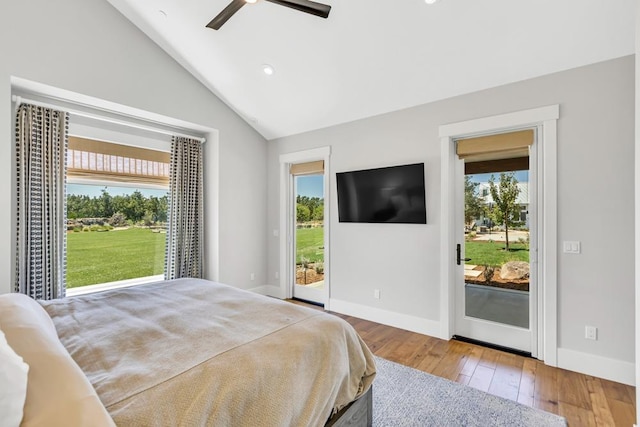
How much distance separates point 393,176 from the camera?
357 centimetres

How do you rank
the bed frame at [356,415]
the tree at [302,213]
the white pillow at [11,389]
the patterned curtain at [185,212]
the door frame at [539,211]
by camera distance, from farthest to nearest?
A: 1. the tree at [302,213]
2. the patterned curtain at [185,212]
3. the door frame at [539,211]
4. the bed frame at [356,415]
5. the white pillow at [11,389]

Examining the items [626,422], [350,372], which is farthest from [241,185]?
[626,422]

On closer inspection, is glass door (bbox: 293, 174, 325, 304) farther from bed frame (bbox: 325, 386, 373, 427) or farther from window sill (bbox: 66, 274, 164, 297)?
bed frame (bbox: 325, 386, 373, 427)

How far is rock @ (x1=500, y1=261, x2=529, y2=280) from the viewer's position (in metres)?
3.01

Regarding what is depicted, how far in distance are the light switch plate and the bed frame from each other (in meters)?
2.14

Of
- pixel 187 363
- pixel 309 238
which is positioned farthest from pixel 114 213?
pixel 187 363

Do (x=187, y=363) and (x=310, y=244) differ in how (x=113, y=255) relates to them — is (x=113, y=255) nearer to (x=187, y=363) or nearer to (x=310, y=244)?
(x=310, y=244)

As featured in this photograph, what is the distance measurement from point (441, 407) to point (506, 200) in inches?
81.4

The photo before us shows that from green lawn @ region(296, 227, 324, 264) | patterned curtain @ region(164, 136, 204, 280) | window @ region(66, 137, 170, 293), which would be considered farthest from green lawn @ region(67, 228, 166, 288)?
green lawn @ region(296, 227, 324, 264)

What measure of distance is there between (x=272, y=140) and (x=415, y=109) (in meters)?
2.37

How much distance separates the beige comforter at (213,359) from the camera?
3.54 ft

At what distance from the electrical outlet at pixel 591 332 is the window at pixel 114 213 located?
4708 millimetres

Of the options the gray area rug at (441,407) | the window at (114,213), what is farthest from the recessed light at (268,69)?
the gray area rug at (441,407)

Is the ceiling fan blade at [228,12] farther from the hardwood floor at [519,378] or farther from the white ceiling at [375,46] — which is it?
the hardwood floor at [519,378]
